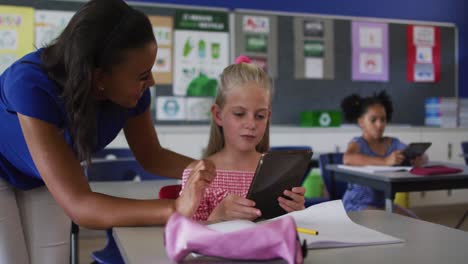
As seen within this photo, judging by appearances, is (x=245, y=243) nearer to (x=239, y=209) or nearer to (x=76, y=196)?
(x=239, y=209)

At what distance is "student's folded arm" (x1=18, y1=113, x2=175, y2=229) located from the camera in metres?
0.96

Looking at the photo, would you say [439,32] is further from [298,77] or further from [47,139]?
[47,139]

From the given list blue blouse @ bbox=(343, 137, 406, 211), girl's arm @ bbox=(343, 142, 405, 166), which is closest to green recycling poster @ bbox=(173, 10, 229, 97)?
girl's arm @ bbox=(343, 142, 405, 166)

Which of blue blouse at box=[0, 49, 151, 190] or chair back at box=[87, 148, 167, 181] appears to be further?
chair back at box=[87, 148, 167, 181]

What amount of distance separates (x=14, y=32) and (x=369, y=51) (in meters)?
3.18

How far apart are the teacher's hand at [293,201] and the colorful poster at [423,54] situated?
4.25m

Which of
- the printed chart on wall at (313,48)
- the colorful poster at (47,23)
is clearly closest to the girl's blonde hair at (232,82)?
the colorful poster at (47,23)

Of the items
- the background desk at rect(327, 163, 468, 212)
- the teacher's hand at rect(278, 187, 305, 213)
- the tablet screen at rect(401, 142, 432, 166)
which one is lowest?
the background desk at rect(327, 163, 468, 212)

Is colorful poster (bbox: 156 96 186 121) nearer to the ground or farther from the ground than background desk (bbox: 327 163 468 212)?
farther from the ground

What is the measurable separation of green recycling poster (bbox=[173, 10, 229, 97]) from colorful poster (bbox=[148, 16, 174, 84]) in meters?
0.05

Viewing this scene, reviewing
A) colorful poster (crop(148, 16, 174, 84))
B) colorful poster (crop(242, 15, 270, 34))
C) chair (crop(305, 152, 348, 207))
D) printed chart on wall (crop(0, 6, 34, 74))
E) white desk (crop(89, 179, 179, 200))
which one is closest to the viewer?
white desk (crop(89, 179, 179, 200))

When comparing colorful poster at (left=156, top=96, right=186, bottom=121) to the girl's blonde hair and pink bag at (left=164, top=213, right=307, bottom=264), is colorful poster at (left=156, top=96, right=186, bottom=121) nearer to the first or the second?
the girl's blonde hair

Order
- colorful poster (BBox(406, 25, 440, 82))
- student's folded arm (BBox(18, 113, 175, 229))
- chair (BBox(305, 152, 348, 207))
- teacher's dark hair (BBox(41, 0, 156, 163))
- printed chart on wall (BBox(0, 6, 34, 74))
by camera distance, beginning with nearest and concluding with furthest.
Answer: student's folded arm (BBox(18, 113, 175, 229)) → teacher's dark hair (BBox(41, 0, 156, 163)) → chair (BBox(305, 152, 348, 207)) → printed chart on wall (BBox(0, 6, 34, 74)) → colorful poster (BBox(406, 25, 440, 82))

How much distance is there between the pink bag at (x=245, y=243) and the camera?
28.2 inches
